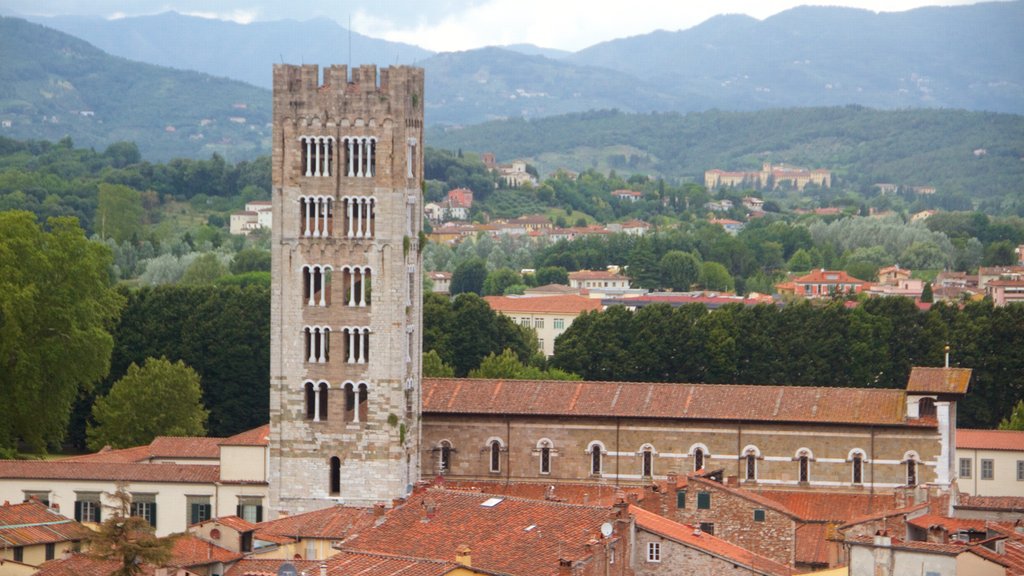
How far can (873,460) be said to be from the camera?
70250mm

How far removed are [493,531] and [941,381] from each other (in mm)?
19273

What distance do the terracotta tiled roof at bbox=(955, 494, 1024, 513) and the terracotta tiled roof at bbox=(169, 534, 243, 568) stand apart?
22.9 meters

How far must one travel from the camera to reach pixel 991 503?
72.7m

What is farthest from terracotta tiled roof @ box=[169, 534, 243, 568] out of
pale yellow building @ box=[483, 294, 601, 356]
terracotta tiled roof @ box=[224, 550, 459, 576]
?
pale yellow building @ box=[483, 294, 601, 356]

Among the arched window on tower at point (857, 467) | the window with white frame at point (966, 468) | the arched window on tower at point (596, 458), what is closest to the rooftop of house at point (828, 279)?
the window with white frame at point (966, 468)

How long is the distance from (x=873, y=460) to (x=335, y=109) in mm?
19897

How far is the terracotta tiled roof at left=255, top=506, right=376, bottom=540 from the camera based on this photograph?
63.7 metres

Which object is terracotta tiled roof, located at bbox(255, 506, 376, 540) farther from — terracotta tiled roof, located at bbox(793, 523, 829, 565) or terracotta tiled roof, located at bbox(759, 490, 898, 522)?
terracotta tiled roof, located at bbox(759, 490, 898, 522)

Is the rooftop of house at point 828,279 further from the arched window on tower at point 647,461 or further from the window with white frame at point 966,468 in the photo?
the arched window on tower at point 647,461

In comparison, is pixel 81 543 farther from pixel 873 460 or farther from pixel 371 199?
pixel 873 460

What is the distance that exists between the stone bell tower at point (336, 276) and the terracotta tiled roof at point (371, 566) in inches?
561

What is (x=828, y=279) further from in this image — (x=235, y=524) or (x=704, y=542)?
(x=704, y=542)

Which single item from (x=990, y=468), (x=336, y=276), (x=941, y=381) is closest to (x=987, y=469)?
(x=990, y=468)

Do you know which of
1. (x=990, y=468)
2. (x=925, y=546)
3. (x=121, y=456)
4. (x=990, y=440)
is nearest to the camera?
(x=925, y=546)
